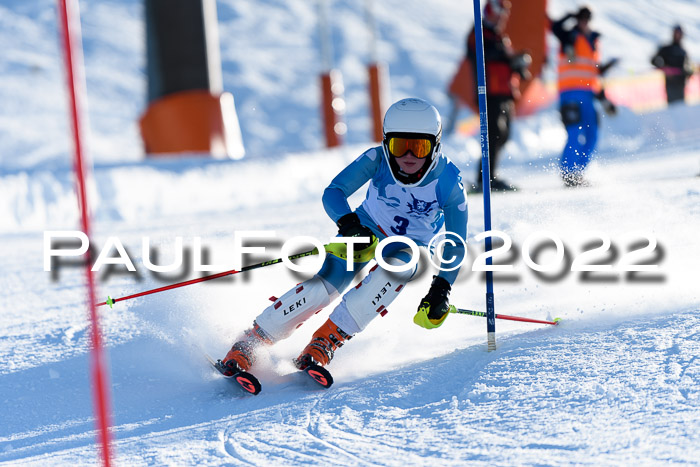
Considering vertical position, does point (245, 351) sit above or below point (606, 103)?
below

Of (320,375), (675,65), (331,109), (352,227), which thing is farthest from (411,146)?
(675,65)

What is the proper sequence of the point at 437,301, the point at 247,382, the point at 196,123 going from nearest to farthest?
the point at 247,382
the point at 437,301
the point at 196,123

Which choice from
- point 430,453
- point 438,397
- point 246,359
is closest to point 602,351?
point 438,397

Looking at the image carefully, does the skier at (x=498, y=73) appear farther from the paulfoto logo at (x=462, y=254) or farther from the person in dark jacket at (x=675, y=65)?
the person in dark jacket at (x=675, y=65)

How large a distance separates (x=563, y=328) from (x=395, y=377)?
932 millimetres

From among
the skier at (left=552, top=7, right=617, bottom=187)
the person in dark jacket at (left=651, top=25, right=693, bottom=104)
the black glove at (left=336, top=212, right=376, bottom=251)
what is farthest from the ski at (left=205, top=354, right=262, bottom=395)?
the person in dark jacket at (left=651, top=25, right=693, bottom=104)

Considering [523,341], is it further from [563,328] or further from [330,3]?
[330,3]

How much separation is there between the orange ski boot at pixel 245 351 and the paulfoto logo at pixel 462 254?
357 mm

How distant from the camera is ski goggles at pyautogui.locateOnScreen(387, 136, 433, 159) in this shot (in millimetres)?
3926

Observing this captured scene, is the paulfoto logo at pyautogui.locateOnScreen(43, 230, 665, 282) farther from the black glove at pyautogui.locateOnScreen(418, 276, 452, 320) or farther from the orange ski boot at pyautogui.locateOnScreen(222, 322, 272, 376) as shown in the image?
the orange ski boot at pyautogui.locateOnScreen(222, 322, 272, 376)

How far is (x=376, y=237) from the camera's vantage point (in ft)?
14.0

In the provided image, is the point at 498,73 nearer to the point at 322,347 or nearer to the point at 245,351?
the point at 322,347

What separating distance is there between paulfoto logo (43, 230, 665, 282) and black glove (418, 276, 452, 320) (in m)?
0.11

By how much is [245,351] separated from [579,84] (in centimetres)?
578
